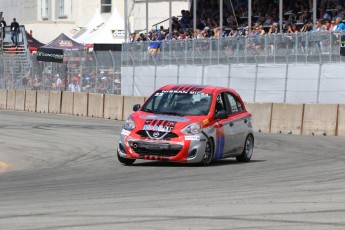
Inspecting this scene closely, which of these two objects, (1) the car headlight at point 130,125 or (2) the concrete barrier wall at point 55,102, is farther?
(2) the concrete barrier wall at point 55,102

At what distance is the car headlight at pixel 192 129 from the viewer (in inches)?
664

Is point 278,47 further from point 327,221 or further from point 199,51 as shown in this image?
point 327,221

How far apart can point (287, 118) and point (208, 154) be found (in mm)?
12506

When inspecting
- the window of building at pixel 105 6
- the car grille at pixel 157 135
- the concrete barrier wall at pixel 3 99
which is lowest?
the concrete barrier wall at pixel 3 99

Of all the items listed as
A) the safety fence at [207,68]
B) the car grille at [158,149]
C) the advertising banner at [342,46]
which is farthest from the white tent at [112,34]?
the car grille at [158,149]

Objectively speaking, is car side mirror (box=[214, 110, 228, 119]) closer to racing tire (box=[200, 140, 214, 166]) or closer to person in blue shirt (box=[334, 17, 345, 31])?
racing tire (box=[200, 140, 214, 166])

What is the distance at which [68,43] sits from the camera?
2090 inches

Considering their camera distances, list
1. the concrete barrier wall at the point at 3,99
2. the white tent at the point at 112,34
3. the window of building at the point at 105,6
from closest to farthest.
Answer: the concrete barrier wall at the point at 3,99 < the white tent at the point at 112,34 < the window of building at the point at 105,6

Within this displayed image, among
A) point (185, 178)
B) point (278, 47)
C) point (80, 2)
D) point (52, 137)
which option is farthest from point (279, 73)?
point (80, 2)

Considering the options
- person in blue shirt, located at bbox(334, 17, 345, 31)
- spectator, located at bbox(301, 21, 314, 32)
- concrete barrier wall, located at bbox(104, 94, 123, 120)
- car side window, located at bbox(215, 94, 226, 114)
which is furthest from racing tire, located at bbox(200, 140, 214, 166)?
concrete barrier wall, located at bbox(104, 94, 123, 120)

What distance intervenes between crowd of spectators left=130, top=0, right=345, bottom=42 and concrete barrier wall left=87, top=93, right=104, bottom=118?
193 inches

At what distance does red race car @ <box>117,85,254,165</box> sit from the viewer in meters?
16.8

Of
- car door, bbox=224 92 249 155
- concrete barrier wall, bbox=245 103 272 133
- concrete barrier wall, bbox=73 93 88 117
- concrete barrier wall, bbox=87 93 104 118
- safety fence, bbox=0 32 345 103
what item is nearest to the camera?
car door, bbox=224 92 249 155

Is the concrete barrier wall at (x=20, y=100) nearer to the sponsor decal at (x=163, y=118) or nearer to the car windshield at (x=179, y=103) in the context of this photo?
the car windshield at (x=179, y=103)
